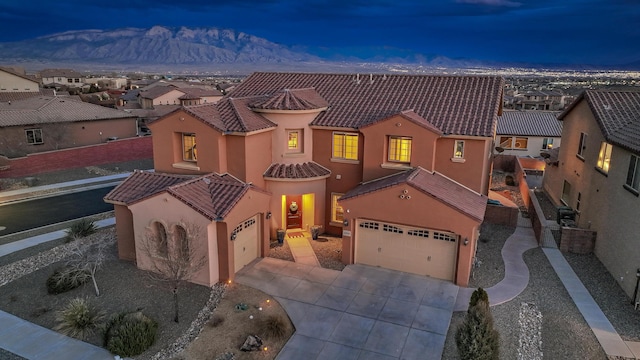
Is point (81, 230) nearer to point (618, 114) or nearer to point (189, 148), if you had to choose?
point (189, 148)

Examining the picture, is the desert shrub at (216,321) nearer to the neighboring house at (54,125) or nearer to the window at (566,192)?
the window at (566,192)

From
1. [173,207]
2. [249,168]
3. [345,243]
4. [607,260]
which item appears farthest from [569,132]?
[173,207]

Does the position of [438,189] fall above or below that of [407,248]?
above

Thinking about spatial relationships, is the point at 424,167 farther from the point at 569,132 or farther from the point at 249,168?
the point at 569,132

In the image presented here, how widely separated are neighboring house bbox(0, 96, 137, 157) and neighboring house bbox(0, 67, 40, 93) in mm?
21432

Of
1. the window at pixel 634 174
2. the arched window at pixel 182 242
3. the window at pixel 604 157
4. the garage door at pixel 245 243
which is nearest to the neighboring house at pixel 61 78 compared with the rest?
the garage door at pixel 245 243

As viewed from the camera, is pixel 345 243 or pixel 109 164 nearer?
pixel 345 243

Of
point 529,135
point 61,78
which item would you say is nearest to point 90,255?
point 529,135

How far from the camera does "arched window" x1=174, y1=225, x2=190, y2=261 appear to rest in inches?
643

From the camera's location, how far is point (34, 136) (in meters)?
40.7

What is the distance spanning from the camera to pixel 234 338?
560 inches

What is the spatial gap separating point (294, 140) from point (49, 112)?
32427 mm

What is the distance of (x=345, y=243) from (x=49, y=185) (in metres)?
26.4

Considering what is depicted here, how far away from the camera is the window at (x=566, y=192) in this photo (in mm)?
27466
